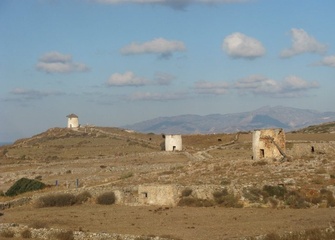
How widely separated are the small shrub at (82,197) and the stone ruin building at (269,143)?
43.8 feet

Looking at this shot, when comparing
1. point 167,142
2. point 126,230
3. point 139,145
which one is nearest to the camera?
point 126,230

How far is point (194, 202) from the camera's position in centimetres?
2955

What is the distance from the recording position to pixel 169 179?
36156 millimetres

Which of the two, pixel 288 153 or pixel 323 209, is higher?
pixel 288 153

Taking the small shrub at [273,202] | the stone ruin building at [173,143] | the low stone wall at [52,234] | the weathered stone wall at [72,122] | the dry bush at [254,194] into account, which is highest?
the weathered stone wall at [72,122]

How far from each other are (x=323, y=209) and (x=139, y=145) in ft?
201

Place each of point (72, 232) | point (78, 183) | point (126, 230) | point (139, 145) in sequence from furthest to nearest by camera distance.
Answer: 1. point (139, 145)
2. point (78, 183)
3. point (126, 230)
4. point (72, 232)

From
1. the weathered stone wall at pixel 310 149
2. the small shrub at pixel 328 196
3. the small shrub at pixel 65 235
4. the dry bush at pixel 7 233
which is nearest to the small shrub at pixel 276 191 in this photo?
the small shrub at pixel 328 196

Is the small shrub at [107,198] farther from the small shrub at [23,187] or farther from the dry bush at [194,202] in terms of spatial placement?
the small shrub at [23,187]

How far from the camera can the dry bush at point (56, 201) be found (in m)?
31.8

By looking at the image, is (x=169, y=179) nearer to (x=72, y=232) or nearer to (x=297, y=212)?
(x=297, y=212)

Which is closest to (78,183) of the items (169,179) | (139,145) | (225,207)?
(169,179)

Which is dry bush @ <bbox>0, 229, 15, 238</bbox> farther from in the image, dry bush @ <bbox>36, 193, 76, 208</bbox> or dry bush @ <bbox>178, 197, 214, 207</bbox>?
dry bush @ <bbox>178, 197, 214, 207</bbox>

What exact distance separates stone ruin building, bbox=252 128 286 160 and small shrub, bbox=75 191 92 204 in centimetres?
1334
